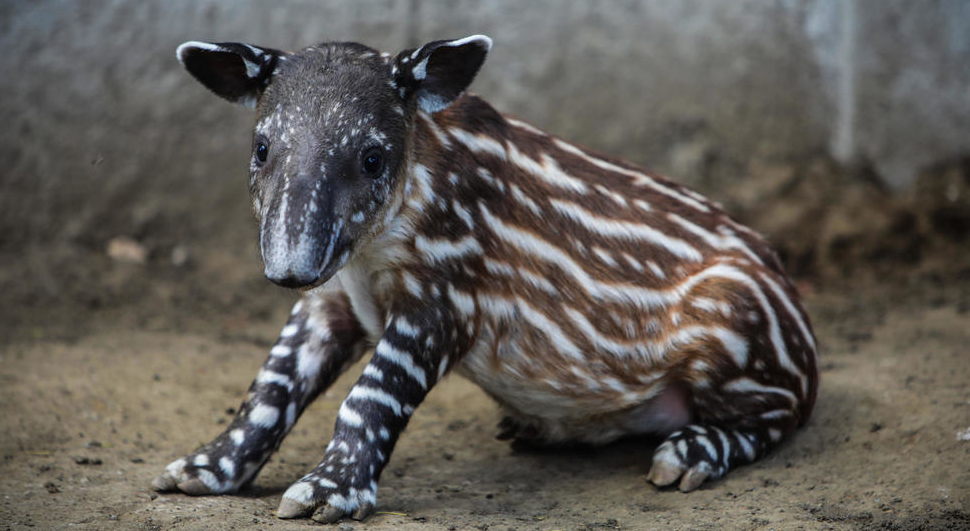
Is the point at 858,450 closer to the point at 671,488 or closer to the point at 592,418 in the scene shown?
the point at 671,488

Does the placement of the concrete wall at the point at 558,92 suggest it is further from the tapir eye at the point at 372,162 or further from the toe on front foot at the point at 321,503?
the toe on front foot at the point at 321,503

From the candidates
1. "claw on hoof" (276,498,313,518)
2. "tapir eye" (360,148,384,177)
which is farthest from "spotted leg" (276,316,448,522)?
"tapir eye" (360,148,384,177)

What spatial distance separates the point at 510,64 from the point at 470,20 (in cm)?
45

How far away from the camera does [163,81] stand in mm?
7551

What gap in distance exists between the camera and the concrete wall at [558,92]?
7.40 m

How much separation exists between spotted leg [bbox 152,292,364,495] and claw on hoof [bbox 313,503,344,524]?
595 mm

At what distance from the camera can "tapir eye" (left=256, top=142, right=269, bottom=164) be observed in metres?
4.30

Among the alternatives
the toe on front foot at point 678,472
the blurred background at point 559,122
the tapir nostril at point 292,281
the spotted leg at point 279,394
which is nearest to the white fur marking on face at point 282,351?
the spotted leg at point 279,394

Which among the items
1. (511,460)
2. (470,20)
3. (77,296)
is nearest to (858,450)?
(511,460)

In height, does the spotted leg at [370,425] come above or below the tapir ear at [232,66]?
below

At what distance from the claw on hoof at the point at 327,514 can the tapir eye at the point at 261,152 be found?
1.46 metres

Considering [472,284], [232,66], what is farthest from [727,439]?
[232,66]

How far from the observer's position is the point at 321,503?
4254mm

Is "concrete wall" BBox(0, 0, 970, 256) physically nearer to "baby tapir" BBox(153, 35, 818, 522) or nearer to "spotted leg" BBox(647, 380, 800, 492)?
"baby tapir" BBox(153, 35, 818, 522)
